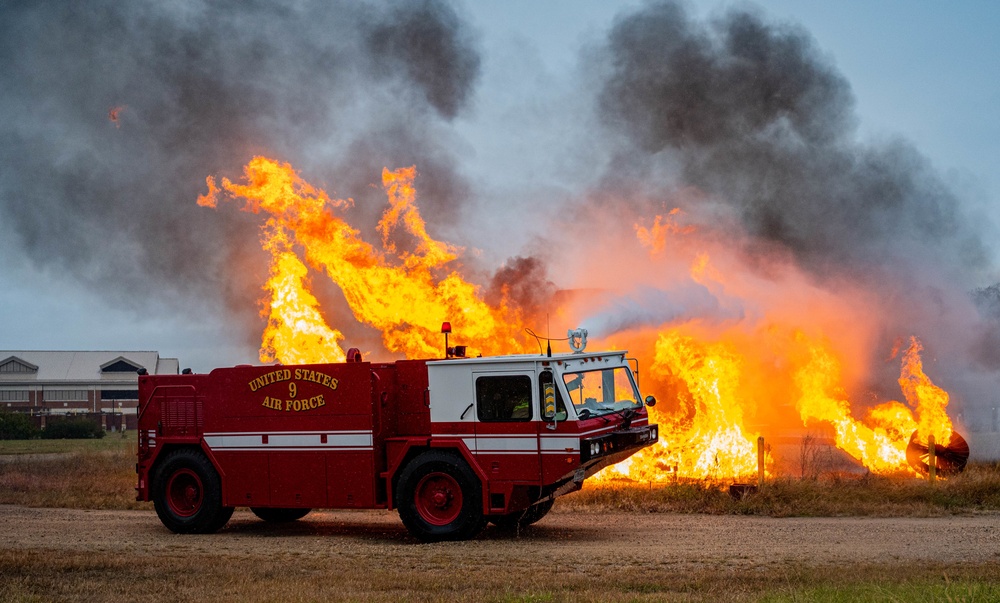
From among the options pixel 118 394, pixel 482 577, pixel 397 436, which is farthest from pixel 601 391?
pixel 118 394

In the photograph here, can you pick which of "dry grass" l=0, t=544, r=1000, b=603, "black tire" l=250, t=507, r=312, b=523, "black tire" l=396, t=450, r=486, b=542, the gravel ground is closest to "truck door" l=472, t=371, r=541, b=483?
"black tire" l=396, t=450, r=486, b=542

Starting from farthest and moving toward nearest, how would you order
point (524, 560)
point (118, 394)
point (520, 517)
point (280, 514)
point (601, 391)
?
point (118, 394) → point (280, 514) → point (520, 517) → point (601, 391) → point (524, 560)

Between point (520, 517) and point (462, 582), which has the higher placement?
point (520, 517)

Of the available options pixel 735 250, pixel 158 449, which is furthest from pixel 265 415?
pixel 735 250

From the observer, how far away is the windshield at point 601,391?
1331 centimetres

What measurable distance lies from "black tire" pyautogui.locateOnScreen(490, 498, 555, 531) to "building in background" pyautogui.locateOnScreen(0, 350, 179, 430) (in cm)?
6409

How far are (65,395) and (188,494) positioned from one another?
6603cm

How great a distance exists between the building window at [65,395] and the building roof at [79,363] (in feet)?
3.18

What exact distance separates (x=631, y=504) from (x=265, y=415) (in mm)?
6503

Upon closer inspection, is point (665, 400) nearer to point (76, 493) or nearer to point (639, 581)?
point (76, 493)

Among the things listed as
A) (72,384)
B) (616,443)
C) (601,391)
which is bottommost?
(616,443)

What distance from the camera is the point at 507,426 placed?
1328 cm

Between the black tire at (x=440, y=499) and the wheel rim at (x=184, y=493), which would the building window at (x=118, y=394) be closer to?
the wheel rim at (x=184, y=493)

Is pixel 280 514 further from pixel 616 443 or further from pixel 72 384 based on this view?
pixel 72 384
